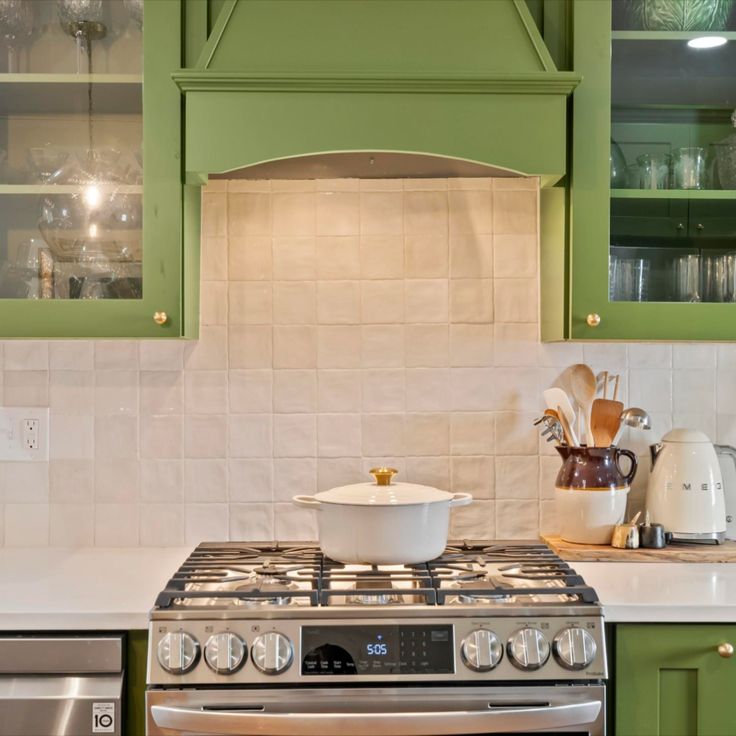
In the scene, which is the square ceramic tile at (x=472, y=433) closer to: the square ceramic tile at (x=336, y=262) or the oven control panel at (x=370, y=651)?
the square ceramic tile at (x=336, y=262)

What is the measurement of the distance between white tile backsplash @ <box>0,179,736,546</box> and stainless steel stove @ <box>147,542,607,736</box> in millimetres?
648

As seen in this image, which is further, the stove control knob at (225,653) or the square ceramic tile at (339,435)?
the square ceramic tile at (339,435)

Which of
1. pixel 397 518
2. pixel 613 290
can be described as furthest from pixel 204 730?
pixel 613 290

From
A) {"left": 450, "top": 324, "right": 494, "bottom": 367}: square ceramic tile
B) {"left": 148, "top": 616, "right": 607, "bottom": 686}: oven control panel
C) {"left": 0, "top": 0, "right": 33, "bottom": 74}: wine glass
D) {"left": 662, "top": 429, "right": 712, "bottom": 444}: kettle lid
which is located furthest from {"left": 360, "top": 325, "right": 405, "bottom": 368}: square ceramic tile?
{"left": 0, "top": 0, "right": 33, "bottom": 74}: wine glass

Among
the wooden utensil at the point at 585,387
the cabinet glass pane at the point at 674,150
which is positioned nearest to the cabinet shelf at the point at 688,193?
the cabinet glass pane at the point at 674,150

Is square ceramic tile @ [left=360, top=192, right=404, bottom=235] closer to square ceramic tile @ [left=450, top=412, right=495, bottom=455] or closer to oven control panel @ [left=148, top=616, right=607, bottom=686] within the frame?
square ceramic tile @ [left=450, top=412, right=495, bottom=455]

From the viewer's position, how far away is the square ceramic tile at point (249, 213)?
2.16 m

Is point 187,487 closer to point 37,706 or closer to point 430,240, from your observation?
point 37,706

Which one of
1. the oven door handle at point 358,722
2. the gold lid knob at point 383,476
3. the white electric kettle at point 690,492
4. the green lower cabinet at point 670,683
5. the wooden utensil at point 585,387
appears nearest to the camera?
the oven door handle at point 358,722

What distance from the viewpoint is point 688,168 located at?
190 centimetres

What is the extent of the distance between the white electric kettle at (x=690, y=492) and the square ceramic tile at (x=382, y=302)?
2.43 feet

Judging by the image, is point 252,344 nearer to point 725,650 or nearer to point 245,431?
point 245,431

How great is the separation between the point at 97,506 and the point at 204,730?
2.81 feet

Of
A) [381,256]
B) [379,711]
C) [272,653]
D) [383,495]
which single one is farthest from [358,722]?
[381,256]
